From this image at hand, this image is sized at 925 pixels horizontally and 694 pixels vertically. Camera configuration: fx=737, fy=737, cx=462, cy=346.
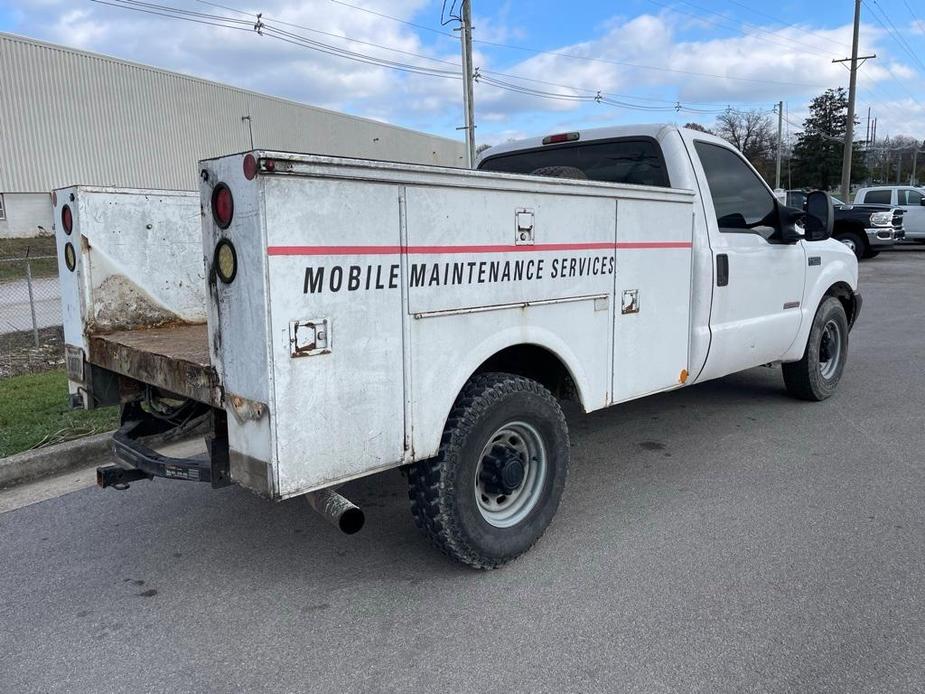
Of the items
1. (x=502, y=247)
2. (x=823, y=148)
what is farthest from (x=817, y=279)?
(x=823, y=148)

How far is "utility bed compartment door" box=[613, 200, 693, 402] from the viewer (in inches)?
162

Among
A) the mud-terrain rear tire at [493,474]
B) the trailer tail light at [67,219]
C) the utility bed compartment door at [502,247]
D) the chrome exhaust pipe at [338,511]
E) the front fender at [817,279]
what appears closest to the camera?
the chrome exhaust pipe at [338,511]

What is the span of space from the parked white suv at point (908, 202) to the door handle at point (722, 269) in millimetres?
23861

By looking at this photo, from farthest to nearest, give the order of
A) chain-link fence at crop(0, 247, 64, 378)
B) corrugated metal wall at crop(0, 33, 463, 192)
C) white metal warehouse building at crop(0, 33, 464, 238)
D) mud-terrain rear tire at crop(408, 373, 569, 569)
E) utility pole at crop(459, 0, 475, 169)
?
corrugated metal wall at crop(0, 33, 463, 192) → white metal warehouse building at crop(0, 33, 464, 238) → utility pole at crop(459, 0, 475, 169) → chain-link fence at crop(0, 247, 64, 378) → mud-terrain rear tire at crop(408, 373, 569, 569)

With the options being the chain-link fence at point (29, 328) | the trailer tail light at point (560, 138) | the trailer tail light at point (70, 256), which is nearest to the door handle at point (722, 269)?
the trailer tail light at point (560, 138)

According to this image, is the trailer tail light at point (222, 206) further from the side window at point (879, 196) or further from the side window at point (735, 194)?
the side window at point (879, 196)

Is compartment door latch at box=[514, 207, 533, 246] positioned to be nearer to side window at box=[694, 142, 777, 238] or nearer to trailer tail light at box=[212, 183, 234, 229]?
trailer tail light at box=[212, 183, 234, 229]

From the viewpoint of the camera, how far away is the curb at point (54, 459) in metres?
4.87

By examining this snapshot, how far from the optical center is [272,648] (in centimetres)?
299

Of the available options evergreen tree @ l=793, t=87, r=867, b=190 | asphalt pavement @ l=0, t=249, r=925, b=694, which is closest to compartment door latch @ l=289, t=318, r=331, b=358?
asphalt pavement @ l=0, t=249, r=925, b=694

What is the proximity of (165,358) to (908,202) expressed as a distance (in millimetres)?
27845

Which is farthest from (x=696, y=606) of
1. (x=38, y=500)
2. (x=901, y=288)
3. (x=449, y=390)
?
(x=901, y=288)

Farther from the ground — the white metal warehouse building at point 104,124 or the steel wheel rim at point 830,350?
the white metal warehouse building at point 104,124

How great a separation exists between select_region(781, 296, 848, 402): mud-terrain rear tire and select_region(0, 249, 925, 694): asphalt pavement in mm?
1196
